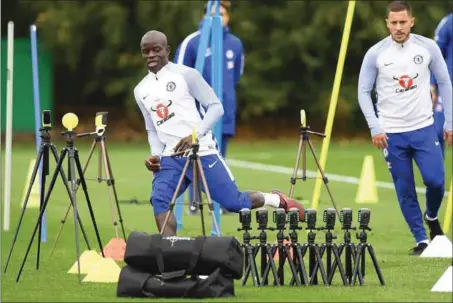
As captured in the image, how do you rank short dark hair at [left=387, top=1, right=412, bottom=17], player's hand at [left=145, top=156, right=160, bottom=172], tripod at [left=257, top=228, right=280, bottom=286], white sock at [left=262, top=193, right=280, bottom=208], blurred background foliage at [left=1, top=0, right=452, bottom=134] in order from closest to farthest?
tripod at [left=257, top=228, right=280, bottom=286]
player's hand at [left=145, top=156, right=160, bottom=172]
white sock at [left=262, top=193, right=280, bottom=208]
short dark hair at [left=387, top=1, right=412, bottom=17]
blurred background foliage at [left=1, top=0, right=452, bottom=134]

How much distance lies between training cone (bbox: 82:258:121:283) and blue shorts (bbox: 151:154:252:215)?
727 mm

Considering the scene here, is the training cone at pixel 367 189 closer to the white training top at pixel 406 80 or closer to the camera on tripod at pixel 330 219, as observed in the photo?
the white training top at pixel 406 80

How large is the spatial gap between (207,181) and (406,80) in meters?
2.35

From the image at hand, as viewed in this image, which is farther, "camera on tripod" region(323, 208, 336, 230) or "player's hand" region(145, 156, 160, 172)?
"player's hand" region(145, 156, 160, 172)

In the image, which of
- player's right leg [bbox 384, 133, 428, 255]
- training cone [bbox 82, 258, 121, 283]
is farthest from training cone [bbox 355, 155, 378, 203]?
training cone [bbox 82, 258, 121, 283]

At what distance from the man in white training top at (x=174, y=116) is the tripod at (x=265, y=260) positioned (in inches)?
59.0

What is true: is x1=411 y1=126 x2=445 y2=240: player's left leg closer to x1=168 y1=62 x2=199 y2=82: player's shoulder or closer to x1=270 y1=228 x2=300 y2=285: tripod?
x1=168 y1=62 x2=199 y2=82: player's shoulder

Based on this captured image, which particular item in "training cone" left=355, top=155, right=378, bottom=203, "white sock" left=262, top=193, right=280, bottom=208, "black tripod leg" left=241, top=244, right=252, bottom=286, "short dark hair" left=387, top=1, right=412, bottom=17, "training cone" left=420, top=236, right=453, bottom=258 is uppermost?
"short dark hair" left=387, top=1, right=412, bottom=17

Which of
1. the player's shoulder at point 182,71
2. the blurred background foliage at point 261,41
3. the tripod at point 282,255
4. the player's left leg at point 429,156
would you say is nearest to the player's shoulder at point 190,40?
the player's left leg at point 429,156

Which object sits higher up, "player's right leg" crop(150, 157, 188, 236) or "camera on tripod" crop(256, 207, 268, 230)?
"camera on tripod" crop(256, 207, 268, 230)

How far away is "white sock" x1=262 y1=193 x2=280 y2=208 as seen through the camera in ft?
46.4

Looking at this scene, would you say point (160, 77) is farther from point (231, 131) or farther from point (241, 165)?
point (241, 165)

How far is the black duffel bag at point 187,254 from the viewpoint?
1106cm

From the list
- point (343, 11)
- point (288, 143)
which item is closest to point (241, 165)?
point (288, 143)
